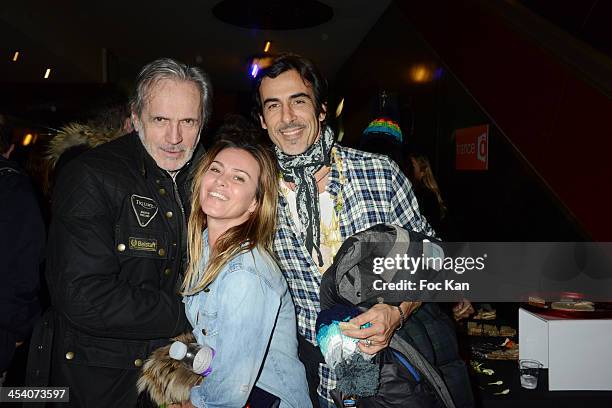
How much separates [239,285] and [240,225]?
0.31 meters

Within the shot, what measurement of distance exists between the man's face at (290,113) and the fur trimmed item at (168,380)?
876mm

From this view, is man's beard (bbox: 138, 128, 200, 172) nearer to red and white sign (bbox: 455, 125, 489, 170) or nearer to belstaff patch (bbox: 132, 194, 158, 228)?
belstaff patch (bbox: 132, 194, 158, 228)

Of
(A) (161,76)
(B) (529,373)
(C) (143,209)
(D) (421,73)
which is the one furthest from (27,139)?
(B) (529,373)

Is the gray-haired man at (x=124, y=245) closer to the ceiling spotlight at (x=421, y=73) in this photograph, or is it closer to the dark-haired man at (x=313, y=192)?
the dark-haired man at (x=313, y=192)

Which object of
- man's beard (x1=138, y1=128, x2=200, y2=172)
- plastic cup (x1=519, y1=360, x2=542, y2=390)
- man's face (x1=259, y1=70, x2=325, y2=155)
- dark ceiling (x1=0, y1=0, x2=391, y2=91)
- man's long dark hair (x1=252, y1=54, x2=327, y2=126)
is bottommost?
plastic cup (x1=519, y1=360, x2=542, y2=390)

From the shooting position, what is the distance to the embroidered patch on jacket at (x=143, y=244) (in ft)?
5.25

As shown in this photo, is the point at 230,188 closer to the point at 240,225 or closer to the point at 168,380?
the point at 240,225

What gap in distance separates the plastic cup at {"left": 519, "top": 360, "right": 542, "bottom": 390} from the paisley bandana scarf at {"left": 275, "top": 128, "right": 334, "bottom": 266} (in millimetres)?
1142

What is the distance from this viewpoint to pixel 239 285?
140 cm

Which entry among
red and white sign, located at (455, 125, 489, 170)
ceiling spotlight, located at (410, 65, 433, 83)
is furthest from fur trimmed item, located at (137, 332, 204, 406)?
ceiling spotlight, located at (410, 65, 433, 83)

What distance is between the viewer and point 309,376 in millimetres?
1858

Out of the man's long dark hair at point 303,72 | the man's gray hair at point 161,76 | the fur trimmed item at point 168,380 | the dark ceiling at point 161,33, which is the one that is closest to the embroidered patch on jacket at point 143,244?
the fur trimmed item at point 168,380

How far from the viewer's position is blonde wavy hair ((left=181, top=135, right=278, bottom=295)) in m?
1.55

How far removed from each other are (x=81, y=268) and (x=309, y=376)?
0.95 metres
